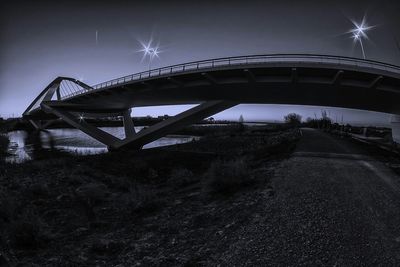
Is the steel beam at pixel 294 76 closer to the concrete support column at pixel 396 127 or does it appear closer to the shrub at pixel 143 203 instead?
the concrete support column at pixel 396 127

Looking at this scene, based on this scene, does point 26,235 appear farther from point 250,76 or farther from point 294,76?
point 294,76

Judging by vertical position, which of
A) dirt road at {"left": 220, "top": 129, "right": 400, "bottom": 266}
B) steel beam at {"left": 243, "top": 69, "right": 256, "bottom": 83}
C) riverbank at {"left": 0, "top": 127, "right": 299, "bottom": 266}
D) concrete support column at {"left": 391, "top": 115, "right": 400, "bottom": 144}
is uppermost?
steel beam at {"left": 243, "top": 69, "right": 256, "bottom": 83}

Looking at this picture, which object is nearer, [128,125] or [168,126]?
[168,126]

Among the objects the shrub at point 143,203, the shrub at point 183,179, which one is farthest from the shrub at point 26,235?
the shrub at point 183,179

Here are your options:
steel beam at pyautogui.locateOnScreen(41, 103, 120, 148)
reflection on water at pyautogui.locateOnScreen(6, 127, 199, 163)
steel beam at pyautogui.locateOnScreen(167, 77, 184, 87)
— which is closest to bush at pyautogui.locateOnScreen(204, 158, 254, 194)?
steel beam at pyautogui.locateOnScreen(167, 77, 184, 87)

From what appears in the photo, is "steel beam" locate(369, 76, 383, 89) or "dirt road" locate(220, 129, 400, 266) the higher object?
"steel beam" locate(369, 76, 383, 89)

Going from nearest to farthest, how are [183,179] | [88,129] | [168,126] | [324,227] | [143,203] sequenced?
[324,227], [143,203], [183,179], [168,126], [88,129]

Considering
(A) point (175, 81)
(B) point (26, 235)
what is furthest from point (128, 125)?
(B) point (26, 235)

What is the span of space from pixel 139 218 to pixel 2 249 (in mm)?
3047

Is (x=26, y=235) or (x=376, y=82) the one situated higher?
(x=376, y=82)

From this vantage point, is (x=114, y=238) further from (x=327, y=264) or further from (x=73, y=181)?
(x=73, y=181)

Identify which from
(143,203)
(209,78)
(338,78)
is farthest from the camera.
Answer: (209,78)

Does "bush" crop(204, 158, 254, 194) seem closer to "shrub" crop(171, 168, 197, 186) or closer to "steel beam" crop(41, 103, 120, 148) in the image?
"shrub" crop(171, 168, 197, 186)

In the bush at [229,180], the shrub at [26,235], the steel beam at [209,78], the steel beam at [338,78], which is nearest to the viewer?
the shrub at [26,235]
